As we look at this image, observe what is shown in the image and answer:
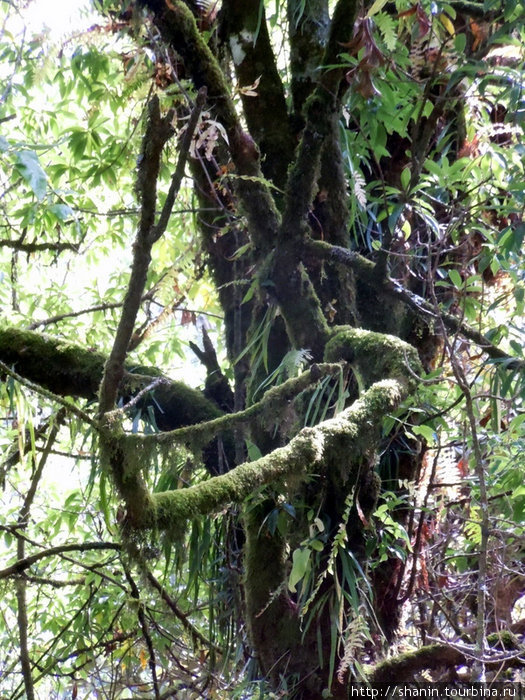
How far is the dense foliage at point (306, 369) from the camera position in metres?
1.57

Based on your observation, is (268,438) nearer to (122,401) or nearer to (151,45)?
(122,401)

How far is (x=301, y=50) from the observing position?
2.55m

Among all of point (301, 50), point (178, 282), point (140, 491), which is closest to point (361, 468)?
point (140, 491)

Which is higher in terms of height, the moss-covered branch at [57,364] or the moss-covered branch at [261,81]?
the moss-covered branch at [261,81]

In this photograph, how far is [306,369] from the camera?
2.07 m

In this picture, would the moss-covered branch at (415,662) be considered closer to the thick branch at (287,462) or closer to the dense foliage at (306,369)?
the dense foliage at (306,369)

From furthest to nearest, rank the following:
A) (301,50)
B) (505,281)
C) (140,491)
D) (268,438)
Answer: (505,281), (301,50), (268,438), (140,491)

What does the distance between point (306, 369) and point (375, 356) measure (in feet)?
1.03

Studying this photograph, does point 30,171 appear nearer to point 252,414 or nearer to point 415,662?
point 252,414

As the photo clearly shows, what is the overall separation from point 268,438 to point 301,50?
149 cm

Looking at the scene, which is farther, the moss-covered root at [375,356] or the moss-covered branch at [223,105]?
the moss-covered branch at [223,105]

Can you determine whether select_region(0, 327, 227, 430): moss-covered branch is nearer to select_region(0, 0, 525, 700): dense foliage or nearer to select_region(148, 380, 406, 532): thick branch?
select_region(0, 0, 525, 700): dense foliage

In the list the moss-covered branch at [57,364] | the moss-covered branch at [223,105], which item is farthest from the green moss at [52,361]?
the moss-covered branch at [223,105]

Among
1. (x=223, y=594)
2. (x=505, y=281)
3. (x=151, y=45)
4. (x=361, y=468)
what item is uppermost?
(x=151, y=45)
